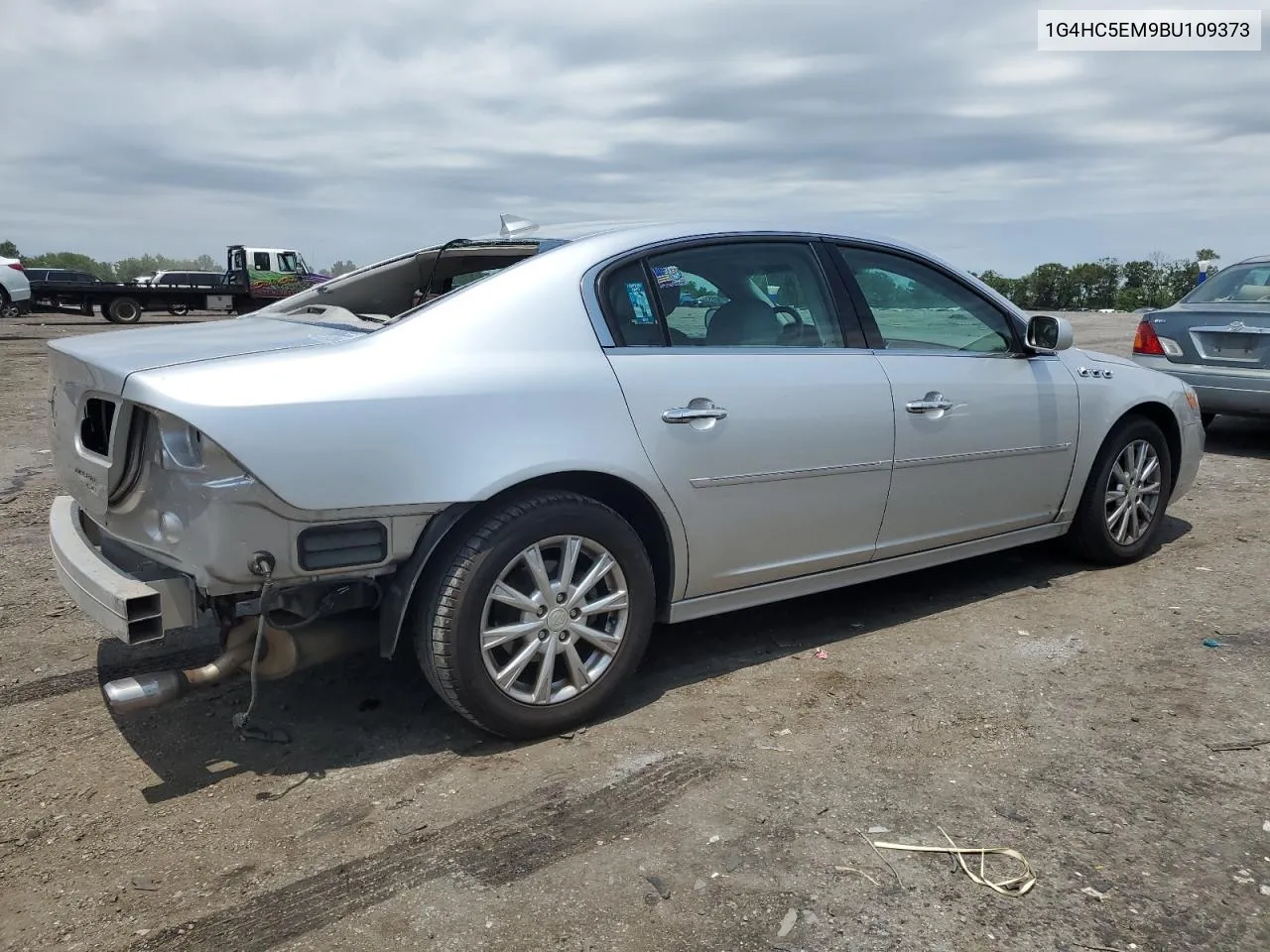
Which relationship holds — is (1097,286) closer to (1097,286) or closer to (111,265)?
(1097,286)

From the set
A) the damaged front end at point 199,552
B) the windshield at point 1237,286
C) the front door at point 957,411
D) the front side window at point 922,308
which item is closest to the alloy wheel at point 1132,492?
the front door at point 957,411

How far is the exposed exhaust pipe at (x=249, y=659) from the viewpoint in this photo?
2.92 m

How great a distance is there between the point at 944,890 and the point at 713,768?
0.81 metres

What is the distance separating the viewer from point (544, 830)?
2.83 metres

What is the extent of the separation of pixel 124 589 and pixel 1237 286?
8452mm

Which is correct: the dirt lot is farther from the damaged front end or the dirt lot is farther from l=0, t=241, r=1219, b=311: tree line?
l=0, t=241, r=1219, b=311: tree line

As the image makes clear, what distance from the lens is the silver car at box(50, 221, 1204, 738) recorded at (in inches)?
112

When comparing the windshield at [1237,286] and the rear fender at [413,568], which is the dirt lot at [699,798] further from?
the windshield at [1237,286]

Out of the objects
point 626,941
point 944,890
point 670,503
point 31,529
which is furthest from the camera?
point 31,529

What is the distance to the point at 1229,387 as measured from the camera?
7895 mm

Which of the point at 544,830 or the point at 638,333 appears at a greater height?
the point at 638,333

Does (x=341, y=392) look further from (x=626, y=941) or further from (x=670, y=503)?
(x=626, y=941)

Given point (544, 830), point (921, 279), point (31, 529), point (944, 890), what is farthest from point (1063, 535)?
point (31, 529)

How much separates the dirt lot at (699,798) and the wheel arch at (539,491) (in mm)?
440
